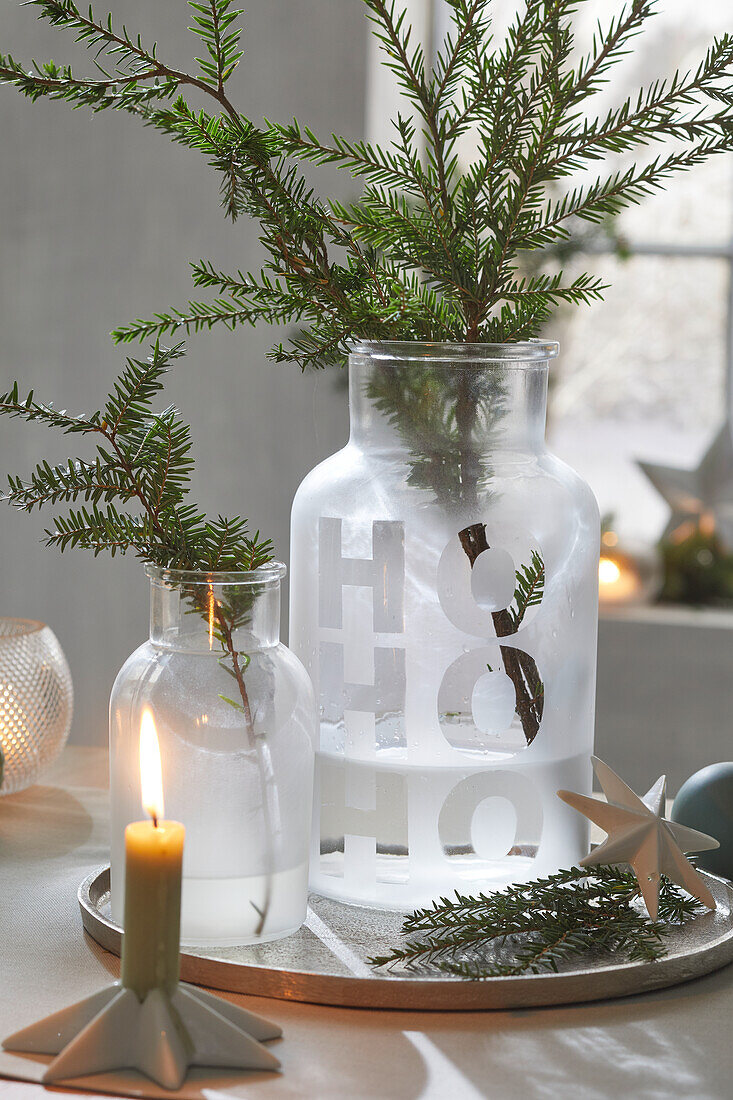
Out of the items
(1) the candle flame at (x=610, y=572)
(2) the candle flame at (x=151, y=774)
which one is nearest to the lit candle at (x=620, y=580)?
(1) the candle flame at (x=610, y=572)

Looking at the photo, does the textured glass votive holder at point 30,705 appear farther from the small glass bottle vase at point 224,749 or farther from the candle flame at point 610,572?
the candle flame at point 610,572

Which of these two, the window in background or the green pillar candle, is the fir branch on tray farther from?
the window in background

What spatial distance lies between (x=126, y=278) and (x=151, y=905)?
1.09m

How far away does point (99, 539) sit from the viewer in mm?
512

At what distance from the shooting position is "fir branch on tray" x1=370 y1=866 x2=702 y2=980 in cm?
47

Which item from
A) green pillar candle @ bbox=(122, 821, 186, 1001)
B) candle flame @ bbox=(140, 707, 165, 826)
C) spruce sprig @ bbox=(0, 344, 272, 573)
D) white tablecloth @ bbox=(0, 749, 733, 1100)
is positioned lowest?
white tablecloth @ bbox=(0, 749, 733, 1100)

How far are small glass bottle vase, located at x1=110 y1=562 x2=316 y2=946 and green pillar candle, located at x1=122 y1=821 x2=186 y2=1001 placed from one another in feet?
0.29

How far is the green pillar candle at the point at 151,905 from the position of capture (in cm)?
38

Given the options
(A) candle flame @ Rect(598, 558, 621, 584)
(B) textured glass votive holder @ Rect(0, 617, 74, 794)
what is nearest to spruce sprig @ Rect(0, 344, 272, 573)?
(B) textured glass votive holder @ Rect(0, 617, 74, 794)

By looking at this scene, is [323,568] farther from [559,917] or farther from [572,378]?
[572,378]

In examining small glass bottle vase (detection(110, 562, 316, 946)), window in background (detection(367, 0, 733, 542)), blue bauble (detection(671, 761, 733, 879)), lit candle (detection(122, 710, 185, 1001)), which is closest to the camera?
lit candle (detection(122, 710, 185, 1001))

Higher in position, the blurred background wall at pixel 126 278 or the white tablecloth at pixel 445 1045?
the blurred background wall at pixel 126 278

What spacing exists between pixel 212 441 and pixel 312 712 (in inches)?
36.1

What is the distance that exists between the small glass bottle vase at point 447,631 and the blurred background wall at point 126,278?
849mm
